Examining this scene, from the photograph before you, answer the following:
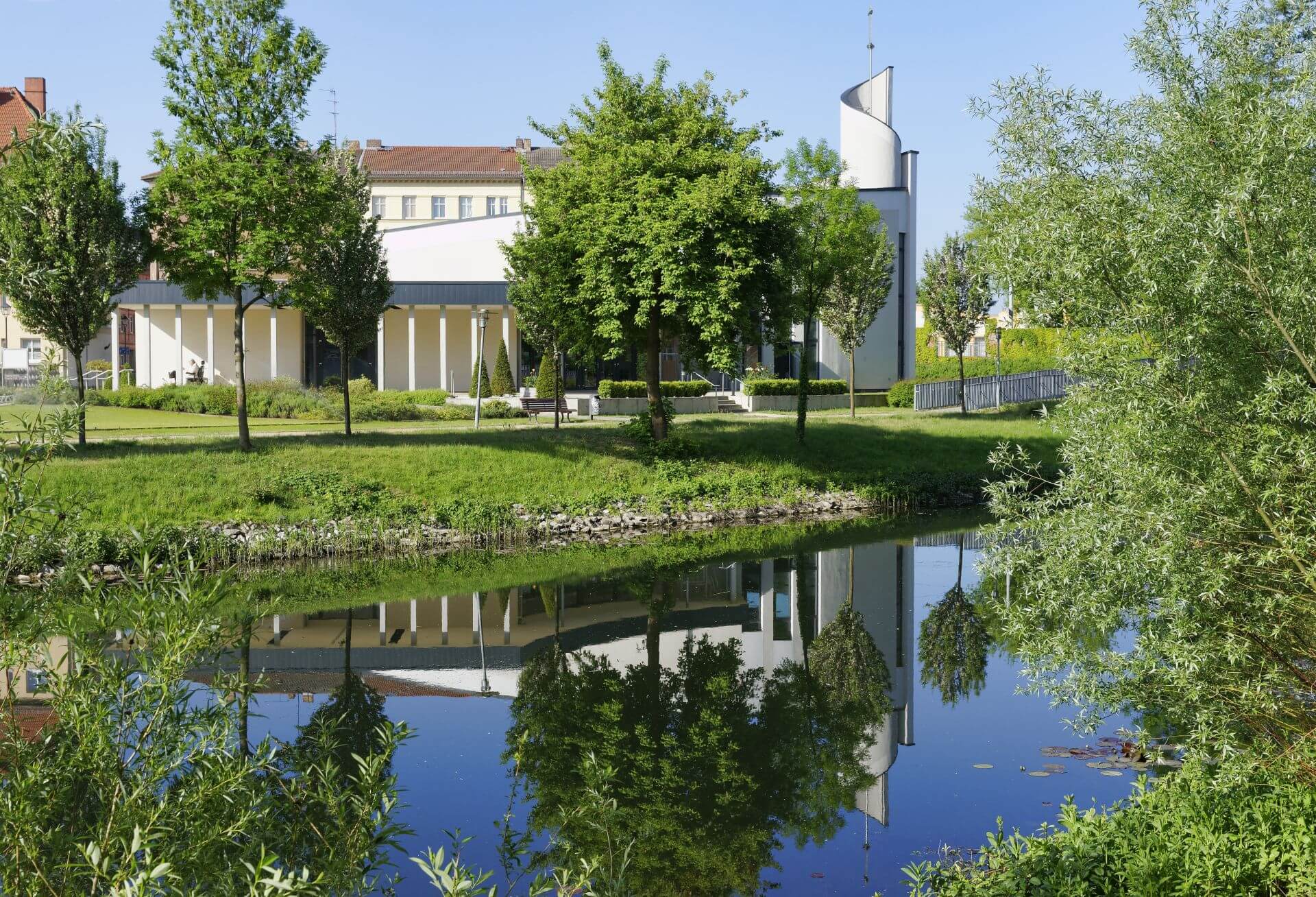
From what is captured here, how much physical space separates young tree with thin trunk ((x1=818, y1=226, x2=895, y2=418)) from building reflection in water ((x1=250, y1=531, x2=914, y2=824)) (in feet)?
52.9

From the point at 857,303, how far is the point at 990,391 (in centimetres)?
806

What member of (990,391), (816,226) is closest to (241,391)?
(816,226)

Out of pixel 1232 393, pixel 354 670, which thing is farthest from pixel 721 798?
pixel 354 670

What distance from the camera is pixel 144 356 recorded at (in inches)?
1658

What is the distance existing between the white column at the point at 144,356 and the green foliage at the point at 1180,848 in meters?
40.9

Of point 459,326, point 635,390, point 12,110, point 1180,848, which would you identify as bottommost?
point 1180,848

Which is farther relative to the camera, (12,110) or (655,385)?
(12,110)

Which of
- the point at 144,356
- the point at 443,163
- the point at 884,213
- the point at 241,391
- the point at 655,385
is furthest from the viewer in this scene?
the point at 443,163

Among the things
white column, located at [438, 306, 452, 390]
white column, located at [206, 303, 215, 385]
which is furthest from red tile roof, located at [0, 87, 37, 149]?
white column, located at [438, 306, 452, 390]

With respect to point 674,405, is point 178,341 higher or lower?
higher

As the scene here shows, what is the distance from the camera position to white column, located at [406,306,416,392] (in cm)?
3984

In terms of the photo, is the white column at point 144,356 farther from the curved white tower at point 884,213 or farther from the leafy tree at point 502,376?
the curved white tower at point 884,213

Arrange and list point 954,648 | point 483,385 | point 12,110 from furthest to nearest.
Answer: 1. point 12,110
2. point 483,385
3. point 954,648

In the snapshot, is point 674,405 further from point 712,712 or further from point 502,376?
point 712,712
